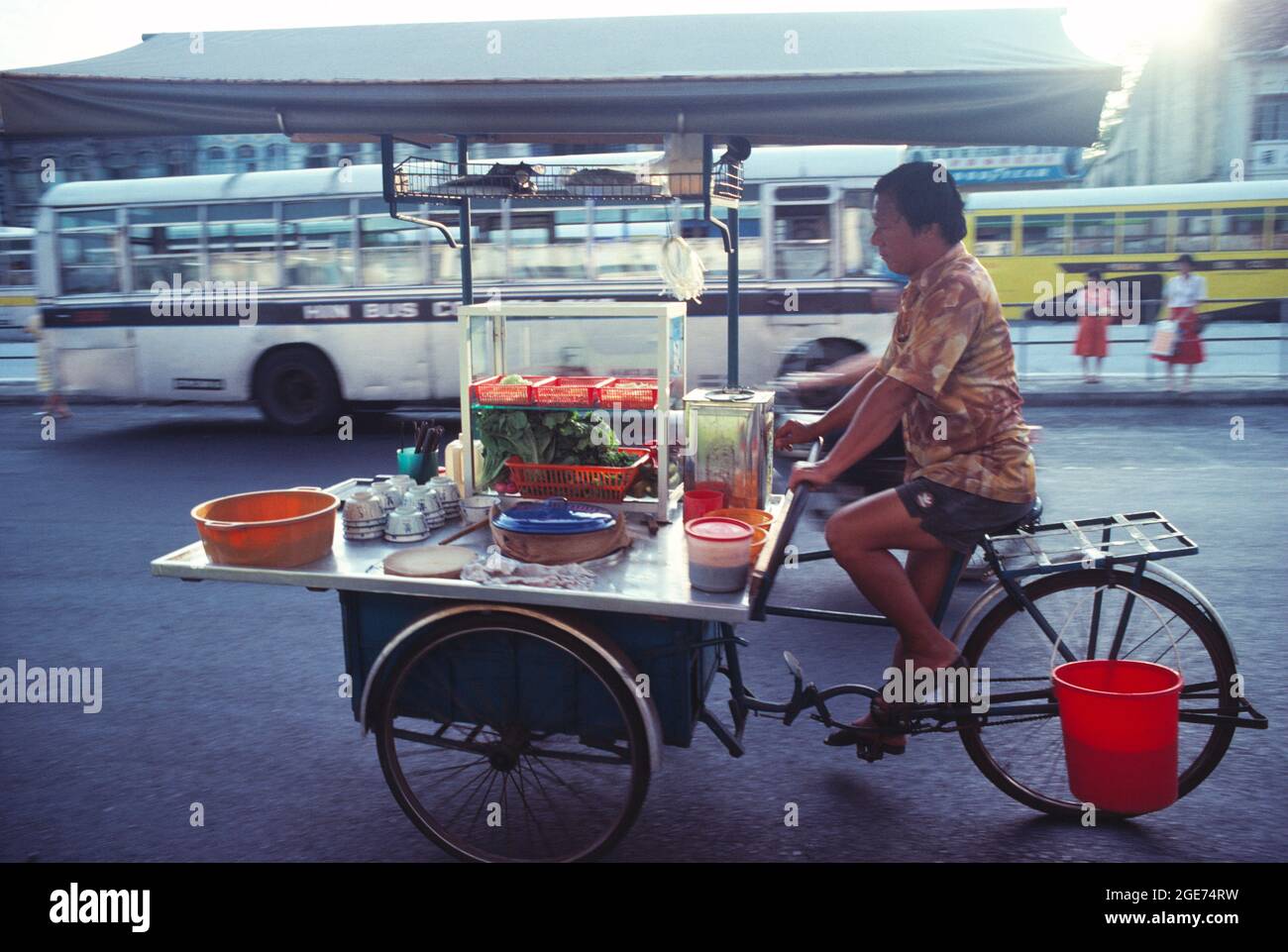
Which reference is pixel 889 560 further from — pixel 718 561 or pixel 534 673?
pixel 534 673

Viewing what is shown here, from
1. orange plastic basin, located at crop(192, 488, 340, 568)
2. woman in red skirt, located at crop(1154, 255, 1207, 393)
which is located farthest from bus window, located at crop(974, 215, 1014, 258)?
orange plastic basin, located at crop(192, 488, 340, 568)

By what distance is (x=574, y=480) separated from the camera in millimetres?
3586

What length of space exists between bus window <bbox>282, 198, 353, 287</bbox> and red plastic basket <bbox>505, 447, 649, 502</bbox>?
27.1 ft

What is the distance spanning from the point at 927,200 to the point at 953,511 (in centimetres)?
90

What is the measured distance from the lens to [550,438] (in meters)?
3.58

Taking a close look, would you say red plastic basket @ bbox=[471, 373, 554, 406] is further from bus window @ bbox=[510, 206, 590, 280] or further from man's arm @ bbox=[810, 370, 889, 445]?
bus window @ bbox=[510, 206, 590, 280]

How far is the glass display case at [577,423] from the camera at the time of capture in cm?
348

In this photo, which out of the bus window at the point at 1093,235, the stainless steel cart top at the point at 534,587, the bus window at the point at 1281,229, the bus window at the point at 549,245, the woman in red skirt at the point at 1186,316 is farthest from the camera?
the bus window at the point at 1093,235

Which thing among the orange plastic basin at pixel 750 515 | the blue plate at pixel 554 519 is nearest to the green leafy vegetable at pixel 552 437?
the blue plate at pixel 554 519

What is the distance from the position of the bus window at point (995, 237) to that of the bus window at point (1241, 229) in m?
3.65

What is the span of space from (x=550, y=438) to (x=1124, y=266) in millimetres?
18669

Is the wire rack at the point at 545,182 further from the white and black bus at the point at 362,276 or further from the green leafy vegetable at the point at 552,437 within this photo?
the white and black bus at the point at 362,276

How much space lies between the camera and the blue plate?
122 inches
